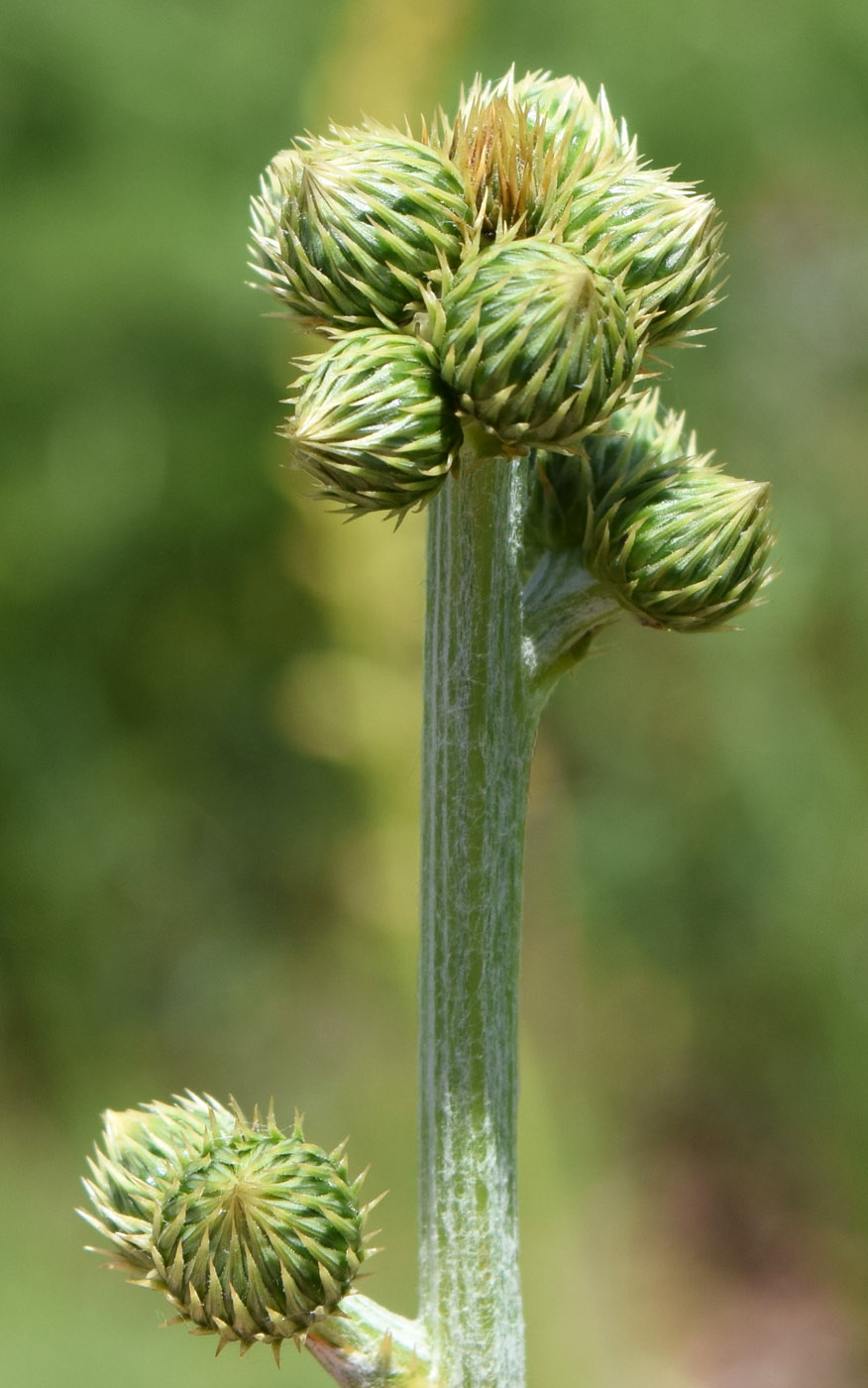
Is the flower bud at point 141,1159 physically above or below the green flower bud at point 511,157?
below

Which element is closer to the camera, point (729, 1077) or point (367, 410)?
point (367, 410)

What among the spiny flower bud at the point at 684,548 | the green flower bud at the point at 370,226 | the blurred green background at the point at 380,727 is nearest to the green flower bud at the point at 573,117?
the green flower bud at the point at 370,226

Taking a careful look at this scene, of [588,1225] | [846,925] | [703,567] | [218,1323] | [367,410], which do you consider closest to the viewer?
[367,410]

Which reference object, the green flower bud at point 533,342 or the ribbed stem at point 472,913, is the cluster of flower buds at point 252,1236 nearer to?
the ribbed stem at point 472,913

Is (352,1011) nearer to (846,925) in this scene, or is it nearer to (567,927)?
(567,927)

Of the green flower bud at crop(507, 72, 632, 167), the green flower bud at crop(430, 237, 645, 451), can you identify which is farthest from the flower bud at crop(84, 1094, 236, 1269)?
the green flower bud at crop(507, 72, 632, 167)

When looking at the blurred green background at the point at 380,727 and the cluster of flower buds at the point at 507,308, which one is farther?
the blurred green background at the point at 380,727

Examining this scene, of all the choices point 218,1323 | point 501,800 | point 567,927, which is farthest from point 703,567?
point 567,927

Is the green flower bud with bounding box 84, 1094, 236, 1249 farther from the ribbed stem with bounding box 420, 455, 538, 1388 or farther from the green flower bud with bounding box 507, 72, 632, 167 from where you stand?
the green flower bud with bounding box 507, 72, 632, 167
